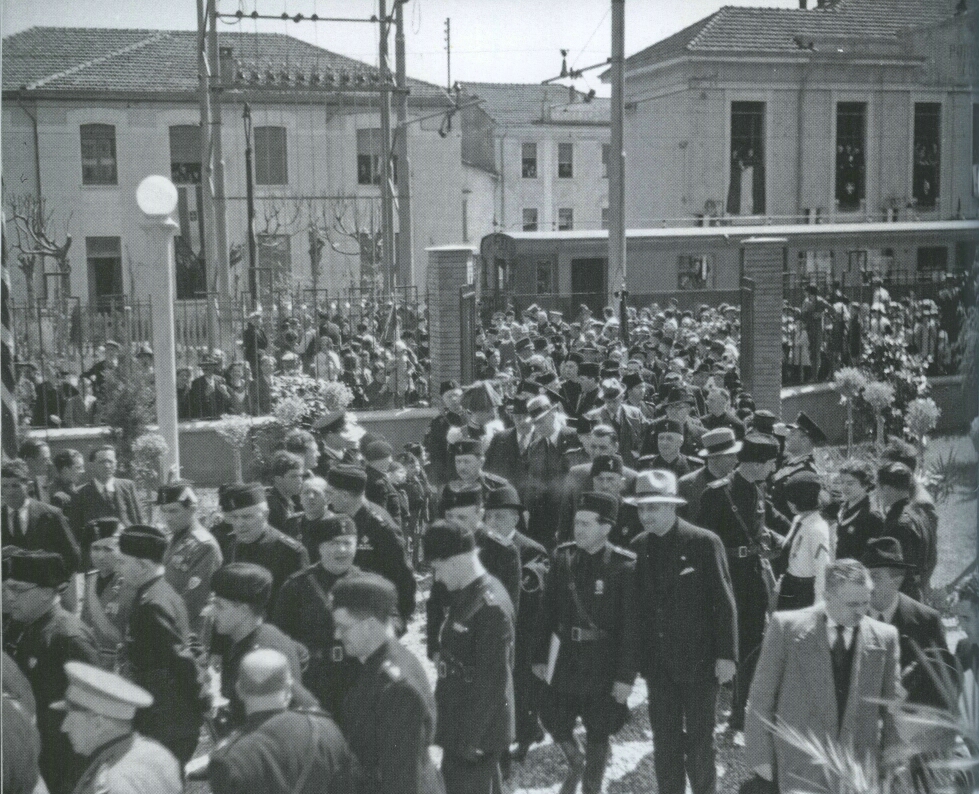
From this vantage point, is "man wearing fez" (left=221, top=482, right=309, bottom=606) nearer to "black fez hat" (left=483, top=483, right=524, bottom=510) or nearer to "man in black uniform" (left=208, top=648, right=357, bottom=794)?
→ "black fez hat" (left=483, top=483, right=524, bottom=510)

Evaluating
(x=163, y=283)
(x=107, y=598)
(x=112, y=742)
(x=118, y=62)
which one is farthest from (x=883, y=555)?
(x=118, y=62)

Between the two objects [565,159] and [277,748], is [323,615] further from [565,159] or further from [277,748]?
[565,159]

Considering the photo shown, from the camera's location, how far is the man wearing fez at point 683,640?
18.1 feet

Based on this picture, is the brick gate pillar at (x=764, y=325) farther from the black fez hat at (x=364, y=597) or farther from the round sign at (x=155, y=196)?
the black fez hat at (x=364, y=597)

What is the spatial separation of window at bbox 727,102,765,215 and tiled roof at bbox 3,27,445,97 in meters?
7.41

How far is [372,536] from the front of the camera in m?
6.23

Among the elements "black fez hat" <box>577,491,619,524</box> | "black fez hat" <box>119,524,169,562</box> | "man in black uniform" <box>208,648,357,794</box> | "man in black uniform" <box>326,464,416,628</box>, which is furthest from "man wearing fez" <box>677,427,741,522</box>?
"man in black uniform" <box>208,648,357,794</box>

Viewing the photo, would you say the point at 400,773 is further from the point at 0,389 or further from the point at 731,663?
the point at 0,389

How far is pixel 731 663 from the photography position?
5.48 meters

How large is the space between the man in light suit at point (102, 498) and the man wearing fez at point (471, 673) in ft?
12.0

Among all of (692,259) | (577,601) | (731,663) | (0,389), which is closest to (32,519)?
(0,389)

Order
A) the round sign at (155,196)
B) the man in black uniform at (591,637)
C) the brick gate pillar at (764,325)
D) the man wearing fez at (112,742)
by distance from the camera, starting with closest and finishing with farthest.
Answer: the man wearing fez at (112,742) < the man in black uniform at (591,637) < the round sign at (155,196) < the brick gate pillar at (764,325)

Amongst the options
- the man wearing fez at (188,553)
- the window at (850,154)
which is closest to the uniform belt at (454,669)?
the man wearing fez at (188,553)

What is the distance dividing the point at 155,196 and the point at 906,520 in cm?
561
